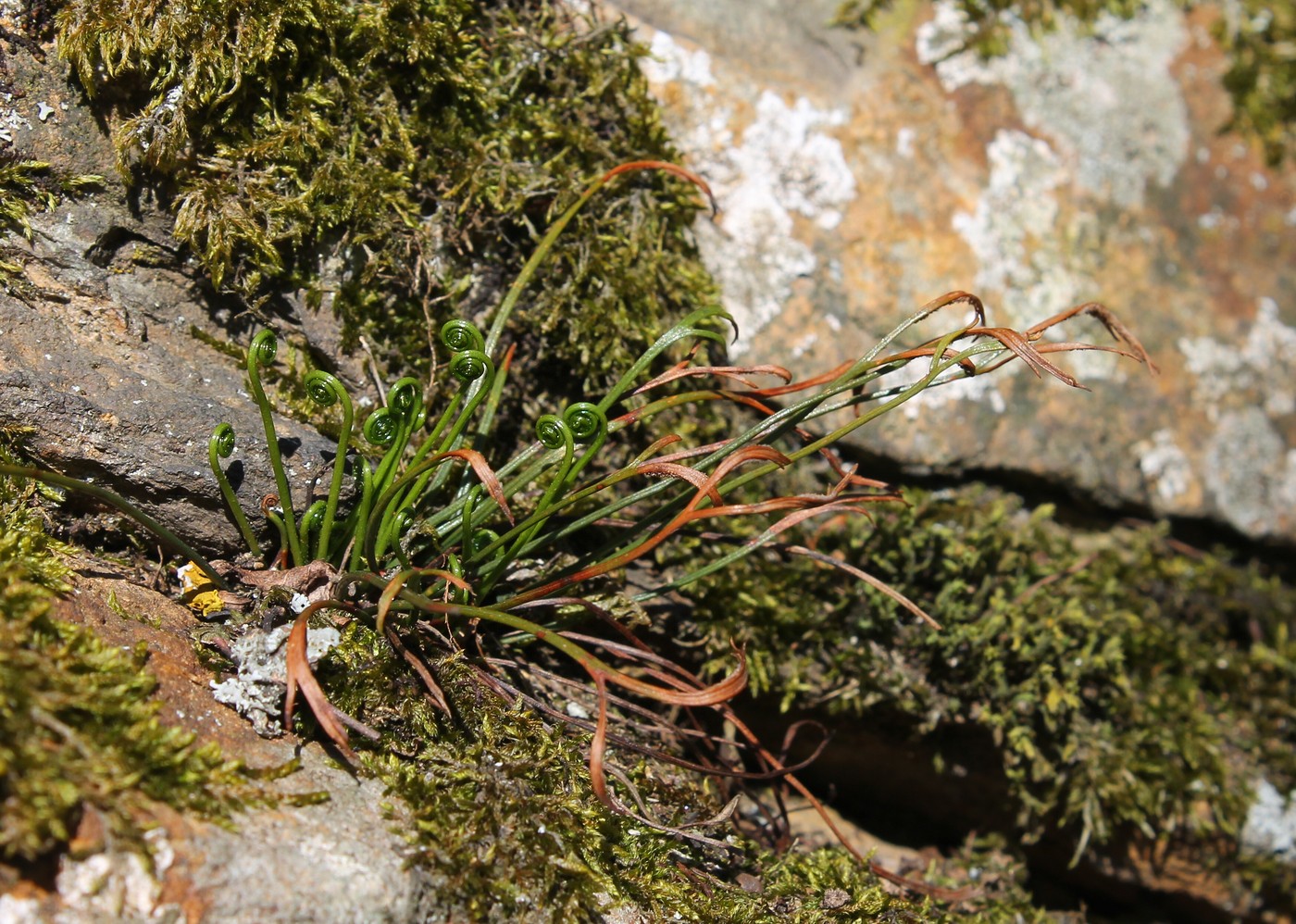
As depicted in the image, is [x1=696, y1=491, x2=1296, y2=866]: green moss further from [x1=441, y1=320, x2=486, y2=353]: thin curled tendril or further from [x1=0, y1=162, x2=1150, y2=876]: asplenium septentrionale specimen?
[x1=441, y1=320, x2=486, y2=353]: thin curled tendril

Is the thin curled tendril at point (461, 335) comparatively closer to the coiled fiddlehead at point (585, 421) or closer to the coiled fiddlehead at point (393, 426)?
the coiled fiddlehead at point (393, 426)

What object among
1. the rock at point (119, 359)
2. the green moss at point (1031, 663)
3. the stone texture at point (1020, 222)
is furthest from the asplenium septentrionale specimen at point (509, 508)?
the stone texture at point (1020, 222)

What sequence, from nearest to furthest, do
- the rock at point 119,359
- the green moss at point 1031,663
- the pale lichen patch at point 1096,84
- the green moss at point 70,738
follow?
the green moss at point 70,738 → the rock at point 119,359 → the green moss at point 1031,663 → the pale lichen patch at point 1096,84

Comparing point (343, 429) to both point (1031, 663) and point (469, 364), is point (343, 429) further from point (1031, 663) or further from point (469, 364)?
point (1031, 663)

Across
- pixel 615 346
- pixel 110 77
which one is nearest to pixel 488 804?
pixel 615 346

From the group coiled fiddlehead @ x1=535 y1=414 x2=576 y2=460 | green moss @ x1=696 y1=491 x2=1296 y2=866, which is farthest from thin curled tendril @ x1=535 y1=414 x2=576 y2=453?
green moss @ x1=696 y1=491 x2=1296 y2=866
